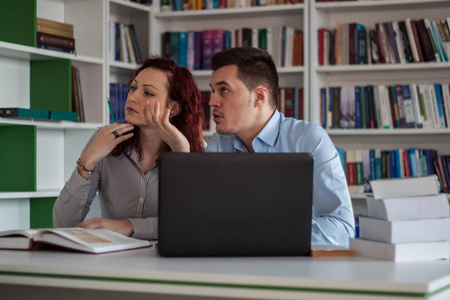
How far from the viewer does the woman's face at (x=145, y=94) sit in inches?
86.7

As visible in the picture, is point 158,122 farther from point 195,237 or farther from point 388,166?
point 388,166

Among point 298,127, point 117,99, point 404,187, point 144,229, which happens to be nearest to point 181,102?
point 298,127

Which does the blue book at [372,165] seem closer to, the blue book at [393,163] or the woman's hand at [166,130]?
the blue book at [393,163]

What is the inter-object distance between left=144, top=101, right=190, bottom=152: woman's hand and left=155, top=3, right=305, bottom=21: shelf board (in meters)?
1.97

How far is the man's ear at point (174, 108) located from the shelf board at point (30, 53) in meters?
1.17

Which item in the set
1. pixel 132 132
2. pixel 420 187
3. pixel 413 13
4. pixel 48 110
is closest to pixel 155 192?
pixel 132 132

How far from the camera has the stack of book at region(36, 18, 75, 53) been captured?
3.31 m

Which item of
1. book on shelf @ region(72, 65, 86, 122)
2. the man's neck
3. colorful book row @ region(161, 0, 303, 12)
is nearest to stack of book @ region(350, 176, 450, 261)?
the man's neck

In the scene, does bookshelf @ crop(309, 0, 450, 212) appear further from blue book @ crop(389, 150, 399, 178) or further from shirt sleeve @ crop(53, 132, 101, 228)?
shirt sleeve @ crop(53, 132, 101, 228)

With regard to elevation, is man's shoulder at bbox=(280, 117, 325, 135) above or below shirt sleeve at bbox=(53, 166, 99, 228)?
above

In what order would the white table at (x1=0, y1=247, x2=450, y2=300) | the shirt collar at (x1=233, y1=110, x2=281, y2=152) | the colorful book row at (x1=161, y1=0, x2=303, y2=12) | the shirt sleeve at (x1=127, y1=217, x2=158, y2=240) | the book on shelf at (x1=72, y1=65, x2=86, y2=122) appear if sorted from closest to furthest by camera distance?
the white table at (x1=0, y1=247, x2=450, y2=300), the shirt sleeve at (x1=127, y1=217, x2=158, y2=240), the shirt collar at (x1=233, y1=110, x2=281, y2=152), the book on shelf at (x1=72, y1=65, x2=86, y2=122), the colorful book row at (x1=161, y1=0, x2=303, y2=12)

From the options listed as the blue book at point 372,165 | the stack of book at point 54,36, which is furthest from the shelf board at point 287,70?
the stack of book at point 54,36

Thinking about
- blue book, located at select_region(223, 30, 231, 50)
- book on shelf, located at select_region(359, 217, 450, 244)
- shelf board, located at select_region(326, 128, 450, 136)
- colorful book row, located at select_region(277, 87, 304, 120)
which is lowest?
book on shelf, located at select_region(359, 217, 450, 244)

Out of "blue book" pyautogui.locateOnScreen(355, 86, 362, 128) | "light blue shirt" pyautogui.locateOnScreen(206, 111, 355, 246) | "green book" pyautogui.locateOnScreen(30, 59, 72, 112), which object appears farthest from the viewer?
"blue book" pyautogui.locateOnScreen(355, 86, 362, 128)
